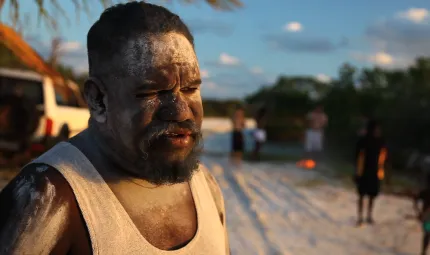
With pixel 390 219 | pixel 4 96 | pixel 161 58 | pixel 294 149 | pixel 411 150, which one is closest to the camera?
pixel 161 58

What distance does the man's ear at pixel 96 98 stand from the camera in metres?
1.33

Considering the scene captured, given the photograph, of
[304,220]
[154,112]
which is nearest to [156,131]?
[154,112]

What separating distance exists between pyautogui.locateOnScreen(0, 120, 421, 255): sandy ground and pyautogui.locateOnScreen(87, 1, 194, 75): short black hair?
441 cm

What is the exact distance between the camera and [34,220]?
3.76ft

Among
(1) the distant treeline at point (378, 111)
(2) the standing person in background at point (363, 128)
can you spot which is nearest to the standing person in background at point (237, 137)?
(2) the standing person in background at point (363, 128)

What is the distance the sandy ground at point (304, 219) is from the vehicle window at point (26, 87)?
193 cm

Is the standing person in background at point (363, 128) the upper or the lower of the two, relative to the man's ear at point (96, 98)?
lower

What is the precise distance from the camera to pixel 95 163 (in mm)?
1339

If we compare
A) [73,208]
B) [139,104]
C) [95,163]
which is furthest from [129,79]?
[73,208]

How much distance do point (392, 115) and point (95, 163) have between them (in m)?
14.5

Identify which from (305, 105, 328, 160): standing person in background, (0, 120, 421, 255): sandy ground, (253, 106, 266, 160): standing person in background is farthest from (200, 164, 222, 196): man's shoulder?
(253, 106, 266, 160): standing person in background

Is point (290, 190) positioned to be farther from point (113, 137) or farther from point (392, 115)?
Answer: point (113, 137)

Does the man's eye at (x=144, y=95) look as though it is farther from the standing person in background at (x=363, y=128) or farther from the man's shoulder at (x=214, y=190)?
the standing person in background at (x=363, y=128)

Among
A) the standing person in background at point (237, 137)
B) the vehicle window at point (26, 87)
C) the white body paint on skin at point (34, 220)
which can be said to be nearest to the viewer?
the white body paint on skin at point (34, 220)
